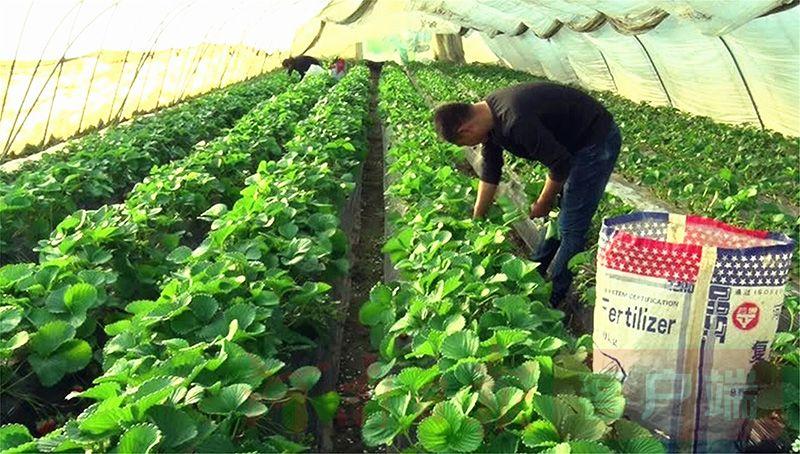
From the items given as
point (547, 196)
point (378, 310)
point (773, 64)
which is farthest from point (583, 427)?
point (773, 64)

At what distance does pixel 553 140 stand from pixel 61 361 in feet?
7.62

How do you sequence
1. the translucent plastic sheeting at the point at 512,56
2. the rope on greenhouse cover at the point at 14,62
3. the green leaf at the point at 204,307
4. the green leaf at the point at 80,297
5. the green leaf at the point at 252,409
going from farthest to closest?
the translucent plastic sheeting at the point at 512,56 → the rope on greenhouse cover at the point at 14,62 → the green leaf at the point at 80,297 → the green leaf at the point at 204,307 → the green leaf at the point at 252,409

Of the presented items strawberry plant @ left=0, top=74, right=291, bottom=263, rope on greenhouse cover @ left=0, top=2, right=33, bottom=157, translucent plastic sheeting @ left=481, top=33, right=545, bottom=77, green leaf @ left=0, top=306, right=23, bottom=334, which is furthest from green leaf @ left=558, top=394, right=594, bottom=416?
translucent plastic sheeting @ left=481, top=33, right=545, bottom=77

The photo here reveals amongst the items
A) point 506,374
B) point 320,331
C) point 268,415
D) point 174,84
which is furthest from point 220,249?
point 174,84

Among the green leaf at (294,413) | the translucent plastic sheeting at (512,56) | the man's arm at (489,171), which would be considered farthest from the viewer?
the translucent plastic sheeting at (512,56)

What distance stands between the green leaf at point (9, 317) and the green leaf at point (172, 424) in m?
1.21

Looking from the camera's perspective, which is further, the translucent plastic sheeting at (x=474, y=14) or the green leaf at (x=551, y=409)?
the translucent plastic sheeting at (x=474, y=14)

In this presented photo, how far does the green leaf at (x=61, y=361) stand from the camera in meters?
2.66

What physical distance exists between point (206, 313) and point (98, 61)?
1103cm

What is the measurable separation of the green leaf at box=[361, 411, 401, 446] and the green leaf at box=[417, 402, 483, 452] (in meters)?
0.16

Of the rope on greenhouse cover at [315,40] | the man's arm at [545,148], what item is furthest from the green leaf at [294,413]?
the rope on greenhouse cover at [315,40]

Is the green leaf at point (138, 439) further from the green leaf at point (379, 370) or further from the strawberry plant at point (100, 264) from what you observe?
the strawberry plant at point (100, 264)

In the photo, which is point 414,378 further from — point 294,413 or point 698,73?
point 698,73

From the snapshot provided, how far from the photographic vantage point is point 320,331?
122 inches
